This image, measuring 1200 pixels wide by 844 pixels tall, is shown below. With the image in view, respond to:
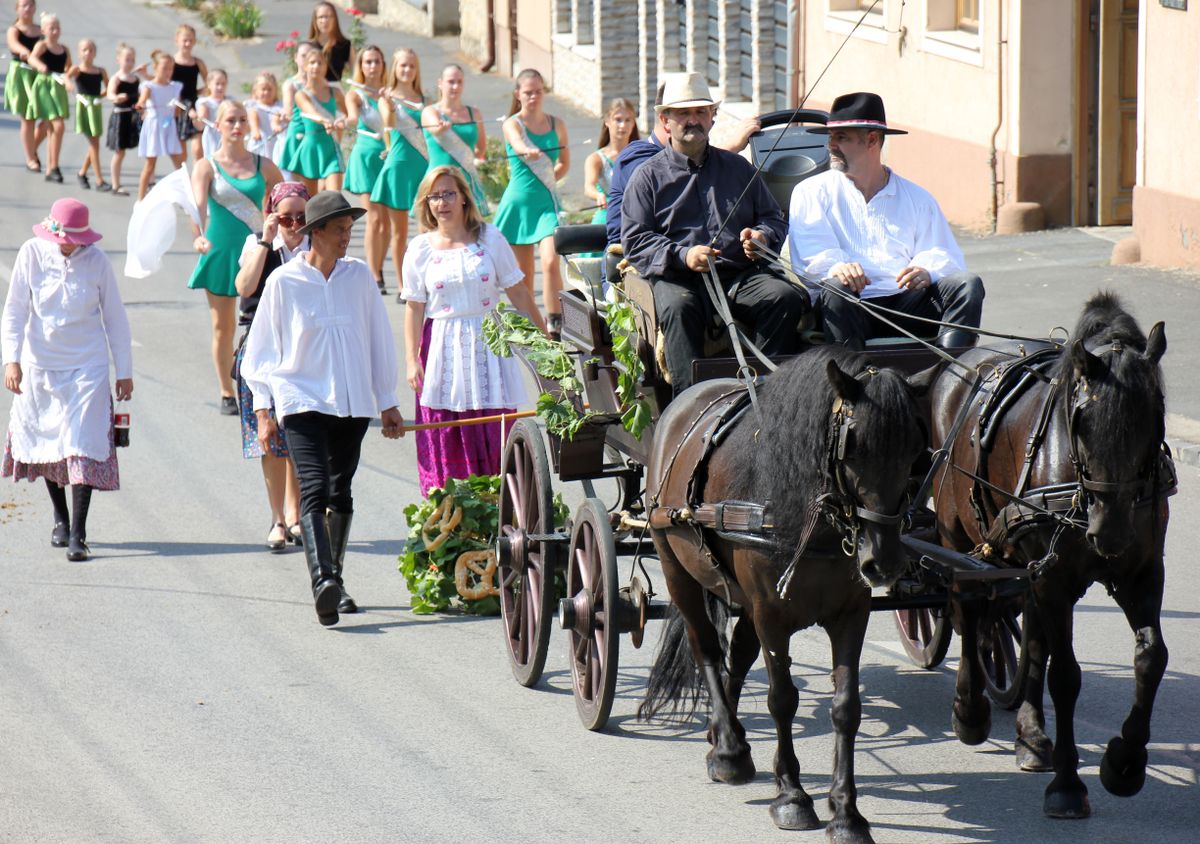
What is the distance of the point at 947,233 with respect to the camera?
7.61 m

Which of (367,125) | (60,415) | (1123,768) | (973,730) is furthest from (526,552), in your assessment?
(367,125)

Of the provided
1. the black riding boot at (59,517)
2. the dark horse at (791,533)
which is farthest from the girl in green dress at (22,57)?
the dark horse at (791,533)

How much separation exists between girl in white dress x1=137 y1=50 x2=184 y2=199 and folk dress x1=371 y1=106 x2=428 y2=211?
6.98 metres

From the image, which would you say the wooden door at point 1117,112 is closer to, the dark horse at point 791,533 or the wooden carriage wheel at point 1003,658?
the wooden carriage wheel at point 1003,658

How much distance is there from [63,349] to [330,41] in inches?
393

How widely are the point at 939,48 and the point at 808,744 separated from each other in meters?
13.0

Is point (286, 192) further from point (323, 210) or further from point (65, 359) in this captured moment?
point (65, 359)

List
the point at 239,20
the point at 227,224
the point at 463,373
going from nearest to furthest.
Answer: the point at 463,373 < the point at 227,224 < the point at 239,20

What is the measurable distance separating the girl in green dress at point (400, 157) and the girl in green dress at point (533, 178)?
181cm

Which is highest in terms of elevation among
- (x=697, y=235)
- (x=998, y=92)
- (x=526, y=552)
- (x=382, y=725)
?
(x=998, y=92)

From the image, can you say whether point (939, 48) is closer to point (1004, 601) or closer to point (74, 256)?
point (74, 256)

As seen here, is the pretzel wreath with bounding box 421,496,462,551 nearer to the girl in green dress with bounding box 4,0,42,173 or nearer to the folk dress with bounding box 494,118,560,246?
the folk dress with bounding box 494,118,560,246

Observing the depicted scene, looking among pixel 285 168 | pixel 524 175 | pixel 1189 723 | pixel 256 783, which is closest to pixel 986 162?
pixel 524 175

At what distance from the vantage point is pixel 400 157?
1672 centimetres
